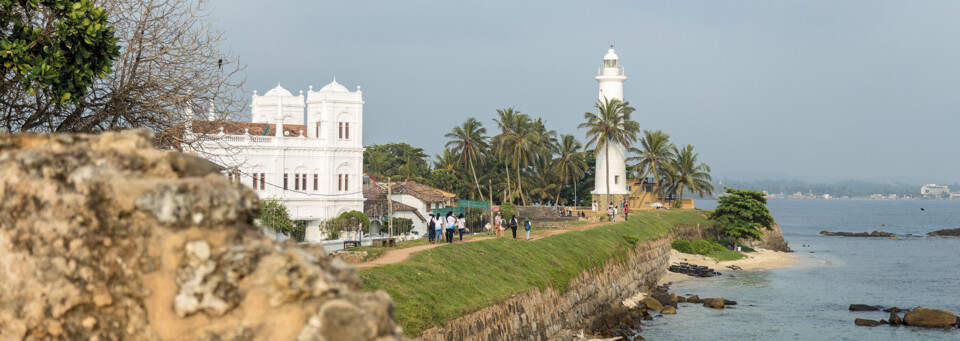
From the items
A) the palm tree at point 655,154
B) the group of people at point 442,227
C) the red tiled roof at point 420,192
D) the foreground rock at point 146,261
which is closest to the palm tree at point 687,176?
the palm tree at point 655,154

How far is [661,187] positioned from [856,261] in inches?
827

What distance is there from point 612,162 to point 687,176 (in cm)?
887

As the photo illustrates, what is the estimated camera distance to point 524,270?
2328 centimetres

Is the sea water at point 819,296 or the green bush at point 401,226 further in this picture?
the green bush at point 401,226

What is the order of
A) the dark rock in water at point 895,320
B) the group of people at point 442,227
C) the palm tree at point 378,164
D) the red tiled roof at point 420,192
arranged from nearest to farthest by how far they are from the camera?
the group of people at point 442,227
the dark rock in water at point 895,320
the red tiled roof at point 420,192
the palm tree at point 378,164

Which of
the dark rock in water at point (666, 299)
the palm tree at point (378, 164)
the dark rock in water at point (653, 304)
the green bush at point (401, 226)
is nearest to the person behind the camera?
the dark rock in water at point (653, 304)

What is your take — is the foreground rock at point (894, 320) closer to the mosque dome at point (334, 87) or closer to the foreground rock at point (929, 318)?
the foreground rock at point (929, 318)

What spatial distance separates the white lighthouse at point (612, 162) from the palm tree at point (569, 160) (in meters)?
2.97

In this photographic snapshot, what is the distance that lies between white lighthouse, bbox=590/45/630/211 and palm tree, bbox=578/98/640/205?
1.48m

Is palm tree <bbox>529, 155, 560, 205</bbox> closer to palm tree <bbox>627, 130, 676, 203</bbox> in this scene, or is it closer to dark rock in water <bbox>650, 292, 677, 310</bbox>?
palm tree <bbox>627, 130, 676, 203</bbox>

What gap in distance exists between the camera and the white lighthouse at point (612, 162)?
69562 millimetres

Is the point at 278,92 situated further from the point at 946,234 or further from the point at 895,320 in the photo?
the point at 946,234

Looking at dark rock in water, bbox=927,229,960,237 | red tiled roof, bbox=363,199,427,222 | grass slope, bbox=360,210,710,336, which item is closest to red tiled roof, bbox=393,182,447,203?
red tiled roof, bbox=363,199,427,222

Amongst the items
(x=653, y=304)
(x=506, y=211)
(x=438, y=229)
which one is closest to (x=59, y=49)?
(x=438, y=229)
